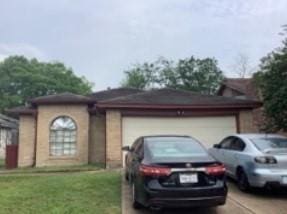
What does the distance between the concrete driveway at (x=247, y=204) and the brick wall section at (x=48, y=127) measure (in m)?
9.25

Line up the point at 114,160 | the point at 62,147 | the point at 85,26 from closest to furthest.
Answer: the point at 114,160, the point at 62,147, the point at 85,26

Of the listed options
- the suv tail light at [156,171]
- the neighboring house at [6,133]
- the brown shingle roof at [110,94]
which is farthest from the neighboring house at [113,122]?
the neighboring house at [6,133]

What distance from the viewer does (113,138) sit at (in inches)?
696

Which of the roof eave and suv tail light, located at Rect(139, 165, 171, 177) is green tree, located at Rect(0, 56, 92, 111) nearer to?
the roof eave

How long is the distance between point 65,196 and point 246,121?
10984 mm

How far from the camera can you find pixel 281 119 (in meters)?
15.1

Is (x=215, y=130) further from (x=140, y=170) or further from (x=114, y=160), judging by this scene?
(x=140, y=170)

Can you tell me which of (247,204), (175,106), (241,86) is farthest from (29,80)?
(247,204)

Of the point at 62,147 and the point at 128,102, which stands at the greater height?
the point at 128,102

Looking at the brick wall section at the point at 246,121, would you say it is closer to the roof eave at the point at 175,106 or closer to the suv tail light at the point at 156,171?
the roof eave at the point at 175,106

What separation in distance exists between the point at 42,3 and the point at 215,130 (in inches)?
374

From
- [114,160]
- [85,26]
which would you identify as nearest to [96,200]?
[114,160]

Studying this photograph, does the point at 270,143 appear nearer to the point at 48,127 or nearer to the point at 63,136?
the point at 63,136

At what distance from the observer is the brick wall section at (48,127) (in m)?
19.5
